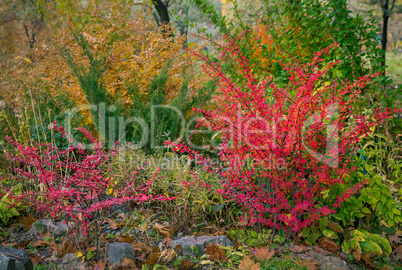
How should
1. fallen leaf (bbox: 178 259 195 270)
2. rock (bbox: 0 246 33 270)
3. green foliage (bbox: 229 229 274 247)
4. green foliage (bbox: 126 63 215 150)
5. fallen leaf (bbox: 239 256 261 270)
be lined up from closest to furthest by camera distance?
1. rock (bbox: 0 246 33 270)
2. fallen leaf (bbox: 239 256 261 270)
3. fallen leaf (bbox: 178 259 195 270)
4. green foliage (bbox: 229 229 274 247)
5. green foliage (bbox: 126 63 215 150)

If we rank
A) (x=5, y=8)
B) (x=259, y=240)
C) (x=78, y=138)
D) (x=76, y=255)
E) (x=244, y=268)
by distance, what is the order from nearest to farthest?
(x=244, y=268)
(x=76, y=255)
(x=259, y=240)
(x=78, y=138)
(x=5, y=8)

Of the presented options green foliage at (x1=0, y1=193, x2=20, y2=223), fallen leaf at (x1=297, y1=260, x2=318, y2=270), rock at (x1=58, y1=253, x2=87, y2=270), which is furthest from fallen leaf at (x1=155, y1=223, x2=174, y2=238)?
green foliage at (x1=0, y1=193, x2=20, y2=223)

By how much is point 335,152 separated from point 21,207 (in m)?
2.58

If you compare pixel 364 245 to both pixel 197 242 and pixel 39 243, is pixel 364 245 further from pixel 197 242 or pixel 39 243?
pixel 39 243

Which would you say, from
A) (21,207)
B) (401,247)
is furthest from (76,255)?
(401,247)

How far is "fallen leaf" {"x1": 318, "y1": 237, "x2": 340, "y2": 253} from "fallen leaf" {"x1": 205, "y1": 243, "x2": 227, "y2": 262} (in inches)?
33.8

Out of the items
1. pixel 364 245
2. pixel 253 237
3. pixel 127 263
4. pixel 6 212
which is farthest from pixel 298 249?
pixel 6 212

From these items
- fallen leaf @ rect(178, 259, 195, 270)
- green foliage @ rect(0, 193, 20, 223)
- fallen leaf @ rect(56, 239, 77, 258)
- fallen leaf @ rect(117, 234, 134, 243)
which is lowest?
fallen leaf @ rect(178, 259, 195, 270)

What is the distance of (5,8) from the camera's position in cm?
950

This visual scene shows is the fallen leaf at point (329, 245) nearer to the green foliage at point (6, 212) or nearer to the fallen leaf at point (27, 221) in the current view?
the fallen leaf at point (27, 221)

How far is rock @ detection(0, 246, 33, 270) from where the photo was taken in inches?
74.8

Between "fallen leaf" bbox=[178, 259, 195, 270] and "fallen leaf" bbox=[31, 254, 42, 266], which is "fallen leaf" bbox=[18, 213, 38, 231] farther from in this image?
"fallen leaf" bbox=[178, 259, 195, 270]

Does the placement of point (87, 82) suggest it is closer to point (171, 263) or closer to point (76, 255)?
point (76, 255)

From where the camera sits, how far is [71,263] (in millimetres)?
2133
